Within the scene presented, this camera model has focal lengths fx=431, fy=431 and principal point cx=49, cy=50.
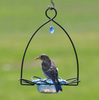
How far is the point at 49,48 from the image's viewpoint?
24125mm

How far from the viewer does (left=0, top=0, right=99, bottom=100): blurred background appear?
16.7 m

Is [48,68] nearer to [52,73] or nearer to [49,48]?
[52,73]

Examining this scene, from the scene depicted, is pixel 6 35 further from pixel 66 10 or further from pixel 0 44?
pixel 66 10

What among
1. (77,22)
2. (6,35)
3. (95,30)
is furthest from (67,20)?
(6,35)

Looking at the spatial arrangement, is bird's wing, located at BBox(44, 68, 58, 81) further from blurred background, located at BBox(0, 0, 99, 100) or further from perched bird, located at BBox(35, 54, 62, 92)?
blurred background, located at BBox(0, 0, 99, 100)

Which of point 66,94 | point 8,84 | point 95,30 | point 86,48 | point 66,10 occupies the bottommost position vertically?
point 66,94

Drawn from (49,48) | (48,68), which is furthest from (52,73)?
(49,48)

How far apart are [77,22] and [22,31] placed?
22.2 feet

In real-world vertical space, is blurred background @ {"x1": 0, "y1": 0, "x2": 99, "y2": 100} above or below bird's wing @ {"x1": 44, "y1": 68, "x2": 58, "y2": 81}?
above

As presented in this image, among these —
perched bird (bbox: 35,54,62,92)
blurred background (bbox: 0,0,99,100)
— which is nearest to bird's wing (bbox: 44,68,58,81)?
perched bird (bbox: 35,54,62,92)

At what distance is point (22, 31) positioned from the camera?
1169 inches

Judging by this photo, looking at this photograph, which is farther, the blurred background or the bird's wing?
the blurred background

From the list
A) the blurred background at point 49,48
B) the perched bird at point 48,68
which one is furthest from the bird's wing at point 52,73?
the blurred background at point 49,48

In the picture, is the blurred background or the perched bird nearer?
the perched bird
